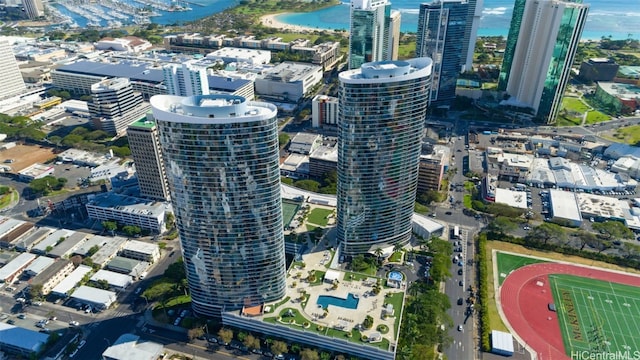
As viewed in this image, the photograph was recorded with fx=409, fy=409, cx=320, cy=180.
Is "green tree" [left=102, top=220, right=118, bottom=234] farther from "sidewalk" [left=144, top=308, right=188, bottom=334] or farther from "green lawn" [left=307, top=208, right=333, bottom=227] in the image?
"green lawn" [left=307, top=208, right=333, bottom=227]

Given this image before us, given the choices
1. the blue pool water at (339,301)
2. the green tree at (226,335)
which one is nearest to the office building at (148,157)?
the green tree at (226,335)

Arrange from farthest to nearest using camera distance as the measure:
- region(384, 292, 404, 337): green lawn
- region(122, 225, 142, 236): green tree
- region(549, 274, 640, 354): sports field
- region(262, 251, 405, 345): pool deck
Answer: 1. region(122, 225, 142, 236): green tree
2. region(549, 274, 640, 354): sports field
3. region(384, 292, 404, 337): green lawn
4. region(262, 251, 405, 345): pool deck

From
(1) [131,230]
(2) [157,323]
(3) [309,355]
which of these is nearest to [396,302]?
(3) [309,355]

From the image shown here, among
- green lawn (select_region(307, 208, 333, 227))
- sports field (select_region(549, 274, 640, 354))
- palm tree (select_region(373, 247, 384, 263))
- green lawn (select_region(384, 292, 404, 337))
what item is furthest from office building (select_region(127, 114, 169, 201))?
sports field (select_region(549, 274, 640, 354))

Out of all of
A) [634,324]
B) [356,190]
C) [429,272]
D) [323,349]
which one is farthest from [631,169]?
[323,349]

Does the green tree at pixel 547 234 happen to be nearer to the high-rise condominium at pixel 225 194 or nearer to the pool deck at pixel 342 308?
the pool deck at pixel 342 308

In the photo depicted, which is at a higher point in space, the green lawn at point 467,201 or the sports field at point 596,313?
the green lawn at point 467,201

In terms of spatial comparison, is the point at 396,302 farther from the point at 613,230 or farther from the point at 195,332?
the point at 613,230
